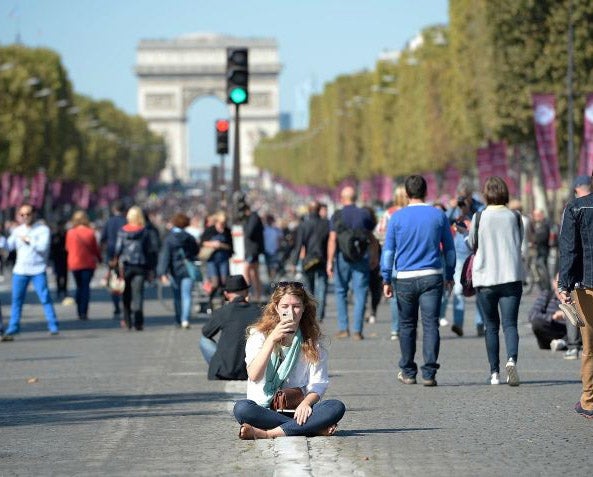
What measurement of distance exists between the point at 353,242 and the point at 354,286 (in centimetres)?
47

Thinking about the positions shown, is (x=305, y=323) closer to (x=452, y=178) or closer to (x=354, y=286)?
(x=354, y=286)

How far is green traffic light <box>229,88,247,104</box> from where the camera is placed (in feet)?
76.1

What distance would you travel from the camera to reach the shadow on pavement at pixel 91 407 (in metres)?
12.4

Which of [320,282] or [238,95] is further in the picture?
[320,282]

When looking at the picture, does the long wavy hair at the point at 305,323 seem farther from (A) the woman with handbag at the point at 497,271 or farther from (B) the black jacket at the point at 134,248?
(B) the black jacket at the point at 134,248

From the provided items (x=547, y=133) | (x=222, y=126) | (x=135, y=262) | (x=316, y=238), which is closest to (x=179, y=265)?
(x=135, y=262)

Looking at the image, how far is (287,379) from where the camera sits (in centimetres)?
1050

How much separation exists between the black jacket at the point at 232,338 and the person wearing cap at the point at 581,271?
7.66 feet

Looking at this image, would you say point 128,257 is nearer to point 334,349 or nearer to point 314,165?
point 334,349

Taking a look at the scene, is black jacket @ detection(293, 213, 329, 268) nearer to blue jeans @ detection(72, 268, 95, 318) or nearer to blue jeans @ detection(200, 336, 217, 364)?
blue jeans @ detection(72, 268, 95, 318)

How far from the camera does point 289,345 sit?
10.4 meters

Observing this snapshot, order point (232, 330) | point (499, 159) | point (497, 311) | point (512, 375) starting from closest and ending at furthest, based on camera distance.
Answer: point (232, 330), point (512, 375), point (497, 311), point (499, 159)

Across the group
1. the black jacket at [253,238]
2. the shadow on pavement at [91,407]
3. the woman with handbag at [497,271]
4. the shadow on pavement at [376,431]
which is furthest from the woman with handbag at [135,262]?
the shadow on pavement at [376,431]

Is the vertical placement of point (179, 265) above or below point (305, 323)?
below
